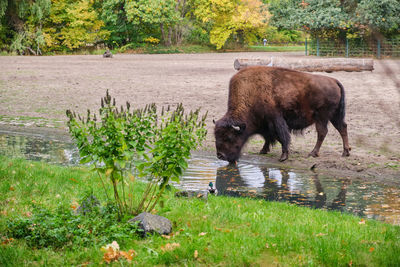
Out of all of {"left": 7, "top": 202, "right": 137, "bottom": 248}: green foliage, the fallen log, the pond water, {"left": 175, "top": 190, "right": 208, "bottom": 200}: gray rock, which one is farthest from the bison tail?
the fallen log

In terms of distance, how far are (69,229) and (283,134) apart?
6.19 metres

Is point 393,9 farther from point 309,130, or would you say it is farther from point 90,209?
point 309,130

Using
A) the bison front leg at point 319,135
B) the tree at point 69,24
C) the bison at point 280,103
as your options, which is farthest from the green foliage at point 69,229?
the tree at point 69,24

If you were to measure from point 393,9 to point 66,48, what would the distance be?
5164cm

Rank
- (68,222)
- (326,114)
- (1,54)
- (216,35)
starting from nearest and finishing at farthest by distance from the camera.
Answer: (68,222) → (326,114) → (1,54) → (216,35)

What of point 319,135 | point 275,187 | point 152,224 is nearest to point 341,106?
point 319,135

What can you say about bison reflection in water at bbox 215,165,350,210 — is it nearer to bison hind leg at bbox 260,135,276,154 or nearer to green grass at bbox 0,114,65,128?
bison hind leg at bbox 260,135,276,154

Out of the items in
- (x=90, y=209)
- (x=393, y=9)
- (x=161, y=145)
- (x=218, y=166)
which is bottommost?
(x=218, y=166)

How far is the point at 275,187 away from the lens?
26.9ft

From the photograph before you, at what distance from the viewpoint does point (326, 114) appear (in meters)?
10.4

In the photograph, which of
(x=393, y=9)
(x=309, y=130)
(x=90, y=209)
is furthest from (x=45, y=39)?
(x=393, y=9)

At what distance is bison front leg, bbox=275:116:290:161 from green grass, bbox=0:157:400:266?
3.30 metres

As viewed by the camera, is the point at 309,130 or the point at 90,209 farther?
the point at 309,130

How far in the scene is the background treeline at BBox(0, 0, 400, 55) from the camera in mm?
45469
